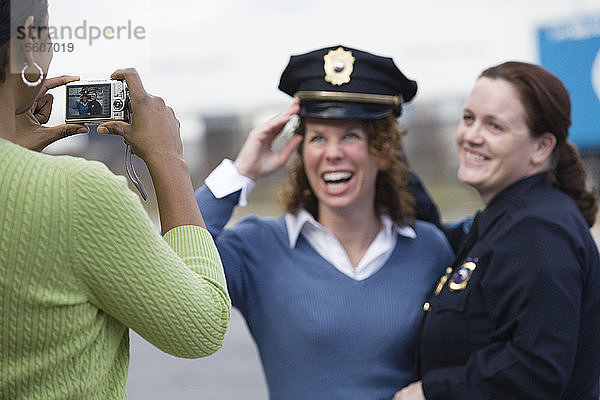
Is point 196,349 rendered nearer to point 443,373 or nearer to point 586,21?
point 443,373

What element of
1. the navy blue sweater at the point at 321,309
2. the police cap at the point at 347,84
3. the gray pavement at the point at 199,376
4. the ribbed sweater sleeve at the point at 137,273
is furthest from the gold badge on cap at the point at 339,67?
the gray pavement at the point at 199,376

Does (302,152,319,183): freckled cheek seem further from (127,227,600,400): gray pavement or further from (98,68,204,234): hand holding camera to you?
(127,227,600,400): gray pavement

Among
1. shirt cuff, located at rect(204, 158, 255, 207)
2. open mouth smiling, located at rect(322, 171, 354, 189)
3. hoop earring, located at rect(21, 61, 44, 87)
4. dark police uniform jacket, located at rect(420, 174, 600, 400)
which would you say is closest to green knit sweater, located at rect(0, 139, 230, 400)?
hoop earring, located at rect(21, 61, 44, 87)

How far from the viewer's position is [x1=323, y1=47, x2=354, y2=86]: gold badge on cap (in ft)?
8.18

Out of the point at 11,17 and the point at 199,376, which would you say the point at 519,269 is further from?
the point at 199,376

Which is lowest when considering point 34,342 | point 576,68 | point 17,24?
point 576,68

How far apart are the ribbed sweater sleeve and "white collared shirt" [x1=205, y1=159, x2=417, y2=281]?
1.19 m

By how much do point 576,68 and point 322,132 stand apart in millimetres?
12652

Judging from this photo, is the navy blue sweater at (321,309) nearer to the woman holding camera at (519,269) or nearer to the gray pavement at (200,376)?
the woman holding camera at (519,269)

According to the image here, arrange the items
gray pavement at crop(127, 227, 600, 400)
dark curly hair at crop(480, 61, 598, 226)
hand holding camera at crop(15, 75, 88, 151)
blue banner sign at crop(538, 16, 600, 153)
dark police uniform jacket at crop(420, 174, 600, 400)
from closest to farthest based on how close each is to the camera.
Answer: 1. hand holding camera at crop(15, 75, 88, 151)
2. dark police uniform jacket at crop(420, 174, 600, 400)
3. dark curly hair at crop(480, 61, 598, 226)
4. gray pavement at crop(127, 227, 600, 400)
5. blue banner sign at crop(538, 16, 600, 153)

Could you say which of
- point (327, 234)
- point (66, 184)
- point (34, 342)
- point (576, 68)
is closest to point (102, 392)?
point (34, 342)

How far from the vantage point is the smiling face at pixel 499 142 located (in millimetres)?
2291

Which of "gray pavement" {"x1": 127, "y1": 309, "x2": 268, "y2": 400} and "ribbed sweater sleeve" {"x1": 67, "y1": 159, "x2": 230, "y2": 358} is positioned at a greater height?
"ribbed sweater sleeve" {"x1": 67, "y1": 159, "x2": 230, "y2": 358}

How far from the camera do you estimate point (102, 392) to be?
1208mm
